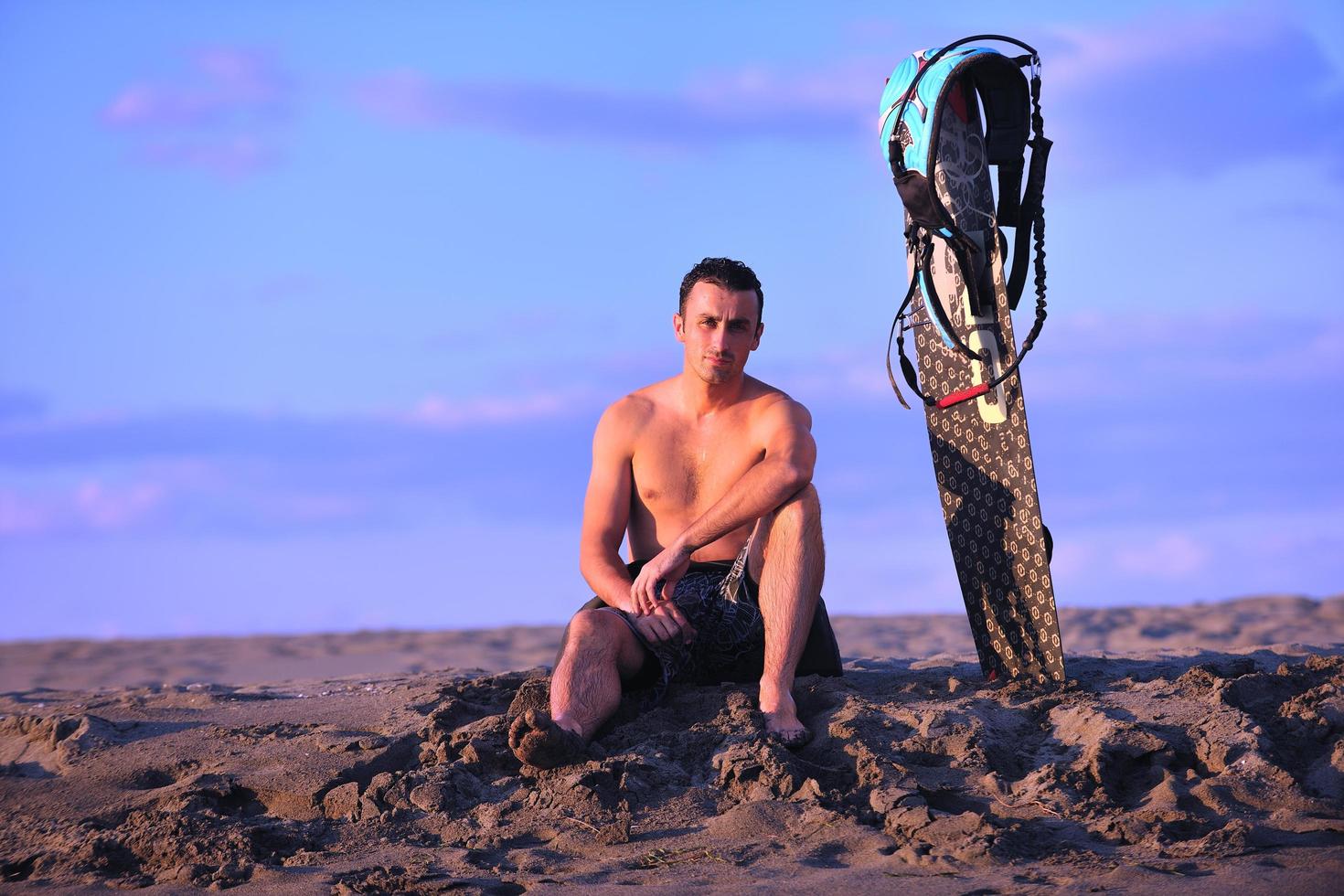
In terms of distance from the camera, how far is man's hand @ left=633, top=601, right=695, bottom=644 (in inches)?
164

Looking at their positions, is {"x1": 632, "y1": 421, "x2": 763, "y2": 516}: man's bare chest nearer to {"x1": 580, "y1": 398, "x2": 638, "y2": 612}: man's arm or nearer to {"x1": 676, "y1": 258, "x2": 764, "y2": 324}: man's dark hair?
{"x1": 580, "y1": 398, "x2": 638, "y2": 612}: man's arm

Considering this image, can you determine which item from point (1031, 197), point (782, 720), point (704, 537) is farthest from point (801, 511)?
point (1031, 197)

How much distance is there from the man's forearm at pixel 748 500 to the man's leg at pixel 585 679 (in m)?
0.34

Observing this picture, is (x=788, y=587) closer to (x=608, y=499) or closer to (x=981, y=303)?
(x=608, y=499)

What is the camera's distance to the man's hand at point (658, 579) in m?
4.15

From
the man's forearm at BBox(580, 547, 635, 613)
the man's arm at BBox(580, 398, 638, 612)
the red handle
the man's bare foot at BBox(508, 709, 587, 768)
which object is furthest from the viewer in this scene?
the red handle

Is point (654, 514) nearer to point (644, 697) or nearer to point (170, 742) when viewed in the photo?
point (644, 697)

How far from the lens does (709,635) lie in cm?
434

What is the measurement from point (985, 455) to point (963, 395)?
0.22 metres

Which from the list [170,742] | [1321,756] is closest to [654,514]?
[170,742]

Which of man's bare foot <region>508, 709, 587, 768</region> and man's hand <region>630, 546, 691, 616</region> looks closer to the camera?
man's bare foot <region>508, 709, 587, 768</region>

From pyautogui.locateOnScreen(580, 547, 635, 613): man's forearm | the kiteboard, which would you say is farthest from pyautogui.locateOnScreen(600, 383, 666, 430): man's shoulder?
the kiteboard

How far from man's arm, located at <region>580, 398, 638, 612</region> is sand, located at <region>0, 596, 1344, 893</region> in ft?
1.53

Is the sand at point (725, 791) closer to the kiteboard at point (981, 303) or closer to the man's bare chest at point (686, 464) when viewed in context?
the kiteboard at point (981, 303)
